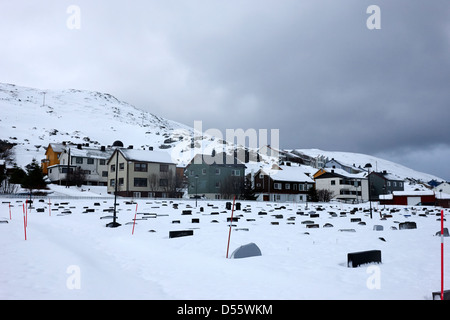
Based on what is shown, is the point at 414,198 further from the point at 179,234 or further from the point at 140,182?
the point at 179,234

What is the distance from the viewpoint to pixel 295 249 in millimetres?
12820

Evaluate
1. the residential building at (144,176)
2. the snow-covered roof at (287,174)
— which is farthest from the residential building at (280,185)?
the residential building at (144,176)

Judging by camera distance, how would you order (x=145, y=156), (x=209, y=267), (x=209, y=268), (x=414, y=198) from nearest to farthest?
(x=209, y=268)
(x=209, y=267)
(x=145, y=156)
(x=414, y=198)

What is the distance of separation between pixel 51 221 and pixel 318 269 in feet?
61.1

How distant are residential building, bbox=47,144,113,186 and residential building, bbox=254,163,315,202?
113 ft

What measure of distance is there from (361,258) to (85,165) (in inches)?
2957

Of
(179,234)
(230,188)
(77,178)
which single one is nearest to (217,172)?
(230,188)

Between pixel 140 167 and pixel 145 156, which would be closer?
pixel 140 167

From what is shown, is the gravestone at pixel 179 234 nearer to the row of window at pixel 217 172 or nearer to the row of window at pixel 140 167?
the row of window at pixel 140 167

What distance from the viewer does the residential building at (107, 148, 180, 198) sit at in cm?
5972

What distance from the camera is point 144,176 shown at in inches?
2388

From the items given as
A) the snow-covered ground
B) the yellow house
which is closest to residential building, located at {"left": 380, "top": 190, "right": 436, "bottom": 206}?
the snow-covered ground

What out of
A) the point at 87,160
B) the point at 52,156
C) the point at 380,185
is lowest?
the point at 380,185
